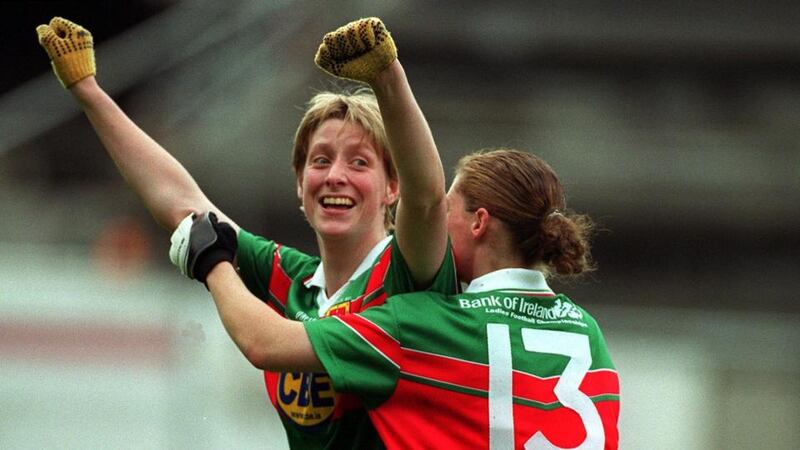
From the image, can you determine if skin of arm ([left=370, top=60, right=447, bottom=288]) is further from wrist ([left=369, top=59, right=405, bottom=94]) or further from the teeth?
the teeth

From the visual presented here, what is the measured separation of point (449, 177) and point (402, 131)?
27.2 ft

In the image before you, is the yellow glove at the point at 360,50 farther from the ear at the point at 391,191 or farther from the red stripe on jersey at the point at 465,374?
the ear at the point at 391,191

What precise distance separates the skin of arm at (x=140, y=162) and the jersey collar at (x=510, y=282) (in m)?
0.90

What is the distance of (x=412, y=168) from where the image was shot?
3125 millimetres

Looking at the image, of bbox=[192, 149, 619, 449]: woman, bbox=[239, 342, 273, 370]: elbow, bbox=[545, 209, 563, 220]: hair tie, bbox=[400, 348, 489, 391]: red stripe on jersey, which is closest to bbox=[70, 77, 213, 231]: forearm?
bbox=[192, 149, 619, 449]: woman

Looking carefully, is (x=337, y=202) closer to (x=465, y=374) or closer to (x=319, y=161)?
(x=319, y=161)

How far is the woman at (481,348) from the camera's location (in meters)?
3.22

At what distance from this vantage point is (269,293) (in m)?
4.14

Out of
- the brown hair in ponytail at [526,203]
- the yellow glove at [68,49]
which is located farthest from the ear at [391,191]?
the yellow glove at [68,49]

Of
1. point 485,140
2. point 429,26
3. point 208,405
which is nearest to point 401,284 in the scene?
point 208,405

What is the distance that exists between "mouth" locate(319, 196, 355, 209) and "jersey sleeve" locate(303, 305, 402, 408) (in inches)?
21.6

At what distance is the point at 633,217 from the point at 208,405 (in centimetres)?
718

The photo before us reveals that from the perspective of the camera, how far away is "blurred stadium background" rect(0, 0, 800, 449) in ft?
24.8

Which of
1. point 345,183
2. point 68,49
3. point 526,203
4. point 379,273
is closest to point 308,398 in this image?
point 379,273
